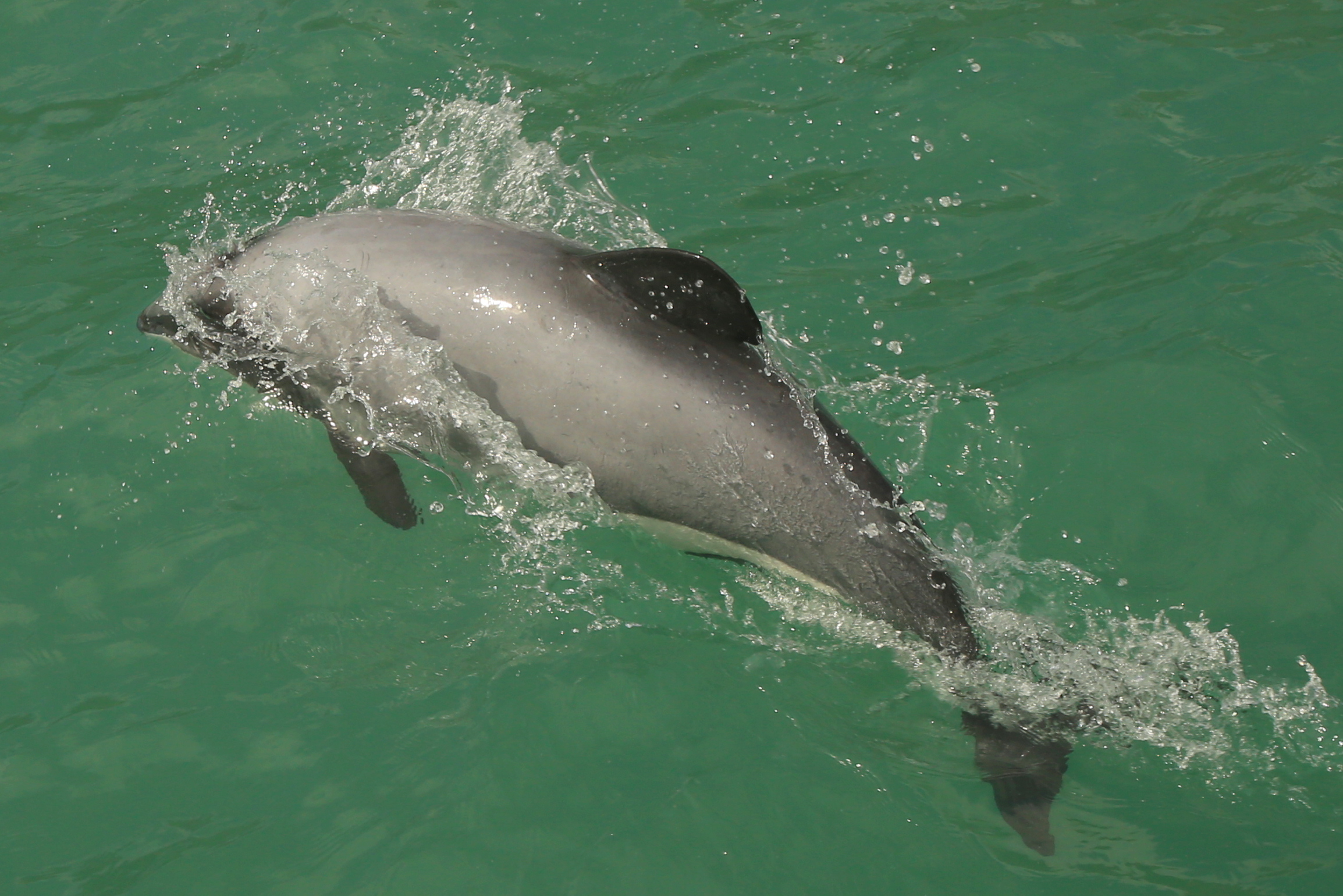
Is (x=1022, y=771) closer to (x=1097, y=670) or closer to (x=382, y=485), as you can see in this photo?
(x=1097, y=670)

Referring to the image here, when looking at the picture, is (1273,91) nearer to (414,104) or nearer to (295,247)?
(414,104)

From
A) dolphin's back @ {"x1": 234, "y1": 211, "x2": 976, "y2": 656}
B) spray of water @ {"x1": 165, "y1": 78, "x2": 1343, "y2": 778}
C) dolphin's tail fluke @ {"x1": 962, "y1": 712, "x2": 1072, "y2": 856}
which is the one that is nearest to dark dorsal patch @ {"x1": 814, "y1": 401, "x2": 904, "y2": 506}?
dolphin's back @ {"x1": 234, "y1": 211, "x2": 976, "y2": 656}

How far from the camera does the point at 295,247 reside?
6.29m

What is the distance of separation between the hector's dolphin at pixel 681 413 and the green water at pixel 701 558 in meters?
0.26

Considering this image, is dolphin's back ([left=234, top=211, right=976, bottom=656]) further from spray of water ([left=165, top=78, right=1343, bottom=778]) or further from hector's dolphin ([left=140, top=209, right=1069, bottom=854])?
spray of water ([left=165, top=78, right=1343, bottom=778])

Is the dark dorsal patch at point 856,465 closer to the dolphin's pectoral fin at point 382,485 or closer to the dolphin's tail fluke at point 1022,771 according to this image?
the dolphin's tail fluke at point 1022,771

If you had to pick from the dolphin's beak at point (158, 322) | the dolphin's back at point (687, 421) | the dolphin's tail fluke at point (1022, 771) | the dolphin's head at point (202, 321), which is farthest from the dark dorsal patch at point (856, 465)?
the dolphin's beak at point (158, 322)

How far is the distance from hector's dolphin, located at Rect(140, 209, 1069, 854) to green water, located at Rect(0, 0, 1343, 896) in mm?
257

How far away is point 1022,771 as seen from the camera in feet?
17.9

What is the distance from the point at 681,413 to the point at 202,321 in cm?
284

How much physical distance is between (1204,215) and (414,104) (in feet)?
18.1

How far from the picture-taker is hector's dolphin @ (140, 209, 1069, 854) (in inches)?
217

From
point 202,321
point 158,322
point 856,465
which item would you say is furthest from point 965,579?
point 158,322

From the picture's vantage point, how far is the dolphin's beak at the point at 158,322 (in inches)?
266
